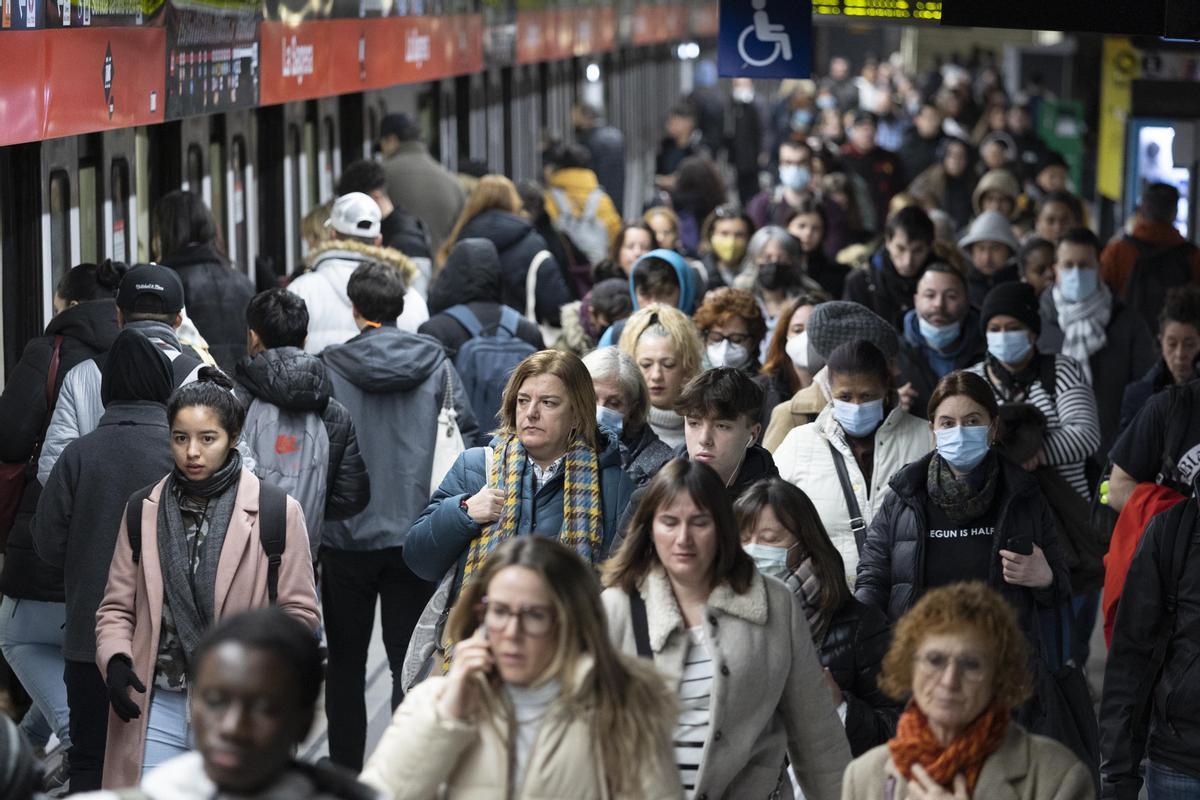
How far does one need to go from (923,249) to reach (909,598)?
4415mm

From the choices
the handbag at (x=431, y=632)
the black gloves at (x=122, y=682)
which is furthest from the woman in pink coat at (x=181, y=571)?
the handbag at (x=431, y=632)

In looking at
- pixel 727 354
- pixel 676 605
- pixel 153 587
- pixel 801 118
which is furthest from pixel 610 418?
pixel 801 118

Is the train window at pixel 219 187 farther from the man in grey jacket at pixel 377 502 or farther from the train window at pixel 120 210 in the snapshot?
the man in grey jacket at pixel 377 502

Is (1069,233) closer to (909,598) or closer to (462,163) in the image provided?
(909,598)

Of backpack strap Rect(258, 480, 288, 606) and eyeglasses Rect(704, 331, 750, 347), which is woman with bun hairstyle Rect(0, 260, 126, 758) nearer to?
backpack strap Rect(258, 480, 288, 606)

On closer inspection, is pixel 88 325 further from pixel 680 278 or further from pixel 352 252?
pixel 680 278

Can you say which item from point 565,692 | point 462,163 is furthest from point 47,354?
point 462,163

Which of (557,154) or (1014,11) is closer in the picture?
(1014,11)

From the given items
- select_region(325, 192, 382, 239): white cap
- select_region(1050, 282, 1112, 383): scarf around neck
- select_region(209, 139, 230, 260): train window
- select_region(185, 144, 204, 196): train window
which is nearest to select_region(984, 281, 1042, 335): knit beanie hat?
select_region(1050, 282, 1112, 383): scarf around neck

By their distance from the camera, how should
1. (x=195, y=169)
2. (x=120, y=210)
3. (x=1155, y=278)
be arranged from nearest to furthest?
(x=120, y=210) < (x=195, y=169) < (x=1155, y=278)

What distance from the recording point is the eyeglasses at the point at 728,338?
793 cm

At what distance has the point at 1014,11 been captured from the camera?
25.3ft

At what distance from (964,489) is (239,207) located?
6731 millimetres

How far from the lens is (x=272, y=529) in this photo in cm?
545
